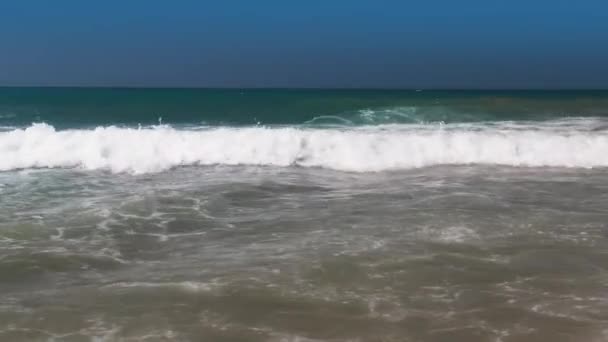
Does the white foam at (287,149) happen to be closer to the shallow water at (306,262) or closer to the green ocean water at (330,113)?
the shallow water at (306,262)

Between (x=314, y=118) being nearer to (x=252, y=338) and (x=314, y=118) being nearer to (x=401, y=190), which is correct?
(x=401, y=190)

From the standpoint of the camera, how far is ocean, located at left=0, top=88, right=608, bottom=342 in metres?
6.15

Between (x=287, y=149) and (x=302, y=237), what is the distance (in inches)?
362

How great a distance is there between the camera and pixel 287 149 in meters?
18.1

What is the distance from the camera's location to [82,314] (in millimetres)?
6320

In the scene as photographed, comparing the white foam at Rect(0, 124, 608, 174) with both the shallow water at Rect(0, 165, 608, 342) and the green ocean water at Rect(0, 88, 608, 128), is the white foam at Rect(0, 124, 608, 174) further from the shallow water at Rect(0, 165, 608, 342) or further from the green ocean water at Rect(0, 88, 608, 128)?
the green ocean water at Rect(0, 88, 608, 128)

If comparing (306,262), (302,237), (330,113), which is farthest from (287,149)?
(330,113)

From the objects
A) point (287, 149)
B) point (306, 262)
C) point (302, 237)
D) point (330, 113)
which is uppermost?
point (330, 113)

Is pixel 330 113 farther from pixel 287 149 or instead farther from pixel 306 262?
pixel 306 262

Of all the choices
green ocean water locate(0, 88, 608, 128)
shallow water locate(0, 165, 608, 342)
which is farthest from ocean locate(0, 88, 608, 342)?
green ocean water locate(0, 88, 608, 128)

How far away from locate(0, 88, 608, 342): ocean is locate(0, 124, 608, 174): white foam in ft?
0.23

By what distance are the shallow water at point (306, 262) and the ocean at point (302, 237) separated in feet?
0.09

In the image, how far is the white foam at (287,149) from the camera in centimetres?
1670

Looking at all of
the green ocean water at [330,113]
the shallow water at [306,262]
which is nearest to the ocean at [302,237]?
the shallow water at [306,262]
